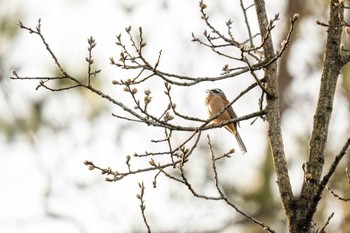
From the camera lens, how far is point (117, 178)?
3121 millimetres

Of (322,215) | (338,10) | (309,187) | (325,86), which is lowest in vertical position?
(309,187)

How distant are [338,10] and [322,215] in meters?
4.89

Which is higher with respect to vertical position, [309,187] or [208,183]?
[208,183]

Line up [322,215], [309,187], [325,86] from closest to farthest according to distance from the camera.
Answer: [309,187] → [325,86] → [322,215]

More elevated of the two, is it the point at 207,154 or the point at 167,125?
the point at 207,154

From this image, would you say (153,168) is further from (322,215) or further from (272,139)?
(322,215)

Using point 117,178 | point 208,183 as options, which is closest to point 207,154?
point 208,183

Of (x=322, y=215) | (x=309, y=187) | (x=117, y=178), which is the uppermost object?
(x=322, y=215)

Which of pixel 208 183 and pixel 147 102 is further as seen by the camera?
pixel 208 183

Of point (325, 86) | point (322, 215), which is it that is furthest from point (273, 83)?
point (322, 215)

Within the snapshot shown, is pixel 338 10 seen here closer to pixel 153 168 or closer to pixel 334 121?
pixel 153 168

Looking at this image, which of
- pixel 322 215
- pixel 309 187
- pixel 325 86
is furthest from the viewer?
pixel 322 215

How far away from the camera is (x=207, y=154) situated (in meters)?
8.16

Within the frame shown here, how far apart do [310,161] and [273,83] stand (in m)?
0.39
